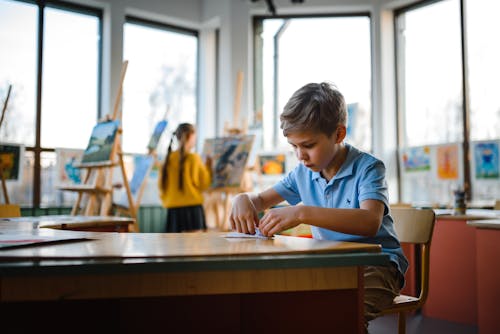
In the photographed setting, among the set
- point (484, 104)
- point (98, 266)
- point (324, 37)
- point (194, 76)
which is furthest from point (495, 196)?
point (98, 266)

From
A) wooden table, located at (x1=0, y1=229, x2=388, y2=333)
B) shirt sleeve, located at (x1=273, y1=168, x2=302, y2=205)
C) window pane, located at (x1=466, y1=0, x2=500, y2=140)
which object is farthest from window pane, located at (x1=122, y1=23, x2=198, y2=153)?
wooden table, located at (x1=0, y1=229, x2=388, y2=333)

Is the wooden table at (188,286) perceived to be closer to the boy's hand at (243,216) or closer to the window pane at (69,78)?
the boy's hand at (243,216)

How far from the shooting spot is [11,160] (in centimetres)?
473

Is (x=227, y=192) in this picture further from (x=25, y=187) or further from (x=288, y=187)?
(x=288, y=187)

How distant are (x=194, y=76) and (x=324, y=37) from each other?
175 centimetres

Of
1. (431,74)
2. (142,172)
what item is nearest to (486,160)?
(431,74)

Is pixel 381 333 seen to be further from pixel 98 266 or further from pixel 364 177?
pixel 98 266

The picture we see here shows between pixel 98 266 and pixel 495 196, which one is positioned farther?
pixel 495 196

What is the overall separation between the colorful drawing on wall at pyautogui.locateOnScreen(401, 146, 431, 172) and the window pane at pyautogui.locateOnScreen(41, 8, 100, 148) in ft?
11.9

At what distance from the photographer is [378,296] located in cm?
128

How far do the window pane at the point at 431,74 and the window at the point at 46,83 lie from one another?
3.64m

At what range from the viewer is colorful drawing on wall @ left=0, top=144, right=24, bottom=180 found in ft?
15.3

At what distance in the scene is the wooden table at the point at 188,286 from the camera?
32.7 inches

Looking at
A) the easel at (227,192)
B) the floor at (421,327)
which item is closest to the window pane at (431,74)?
the easel at (227,192)
